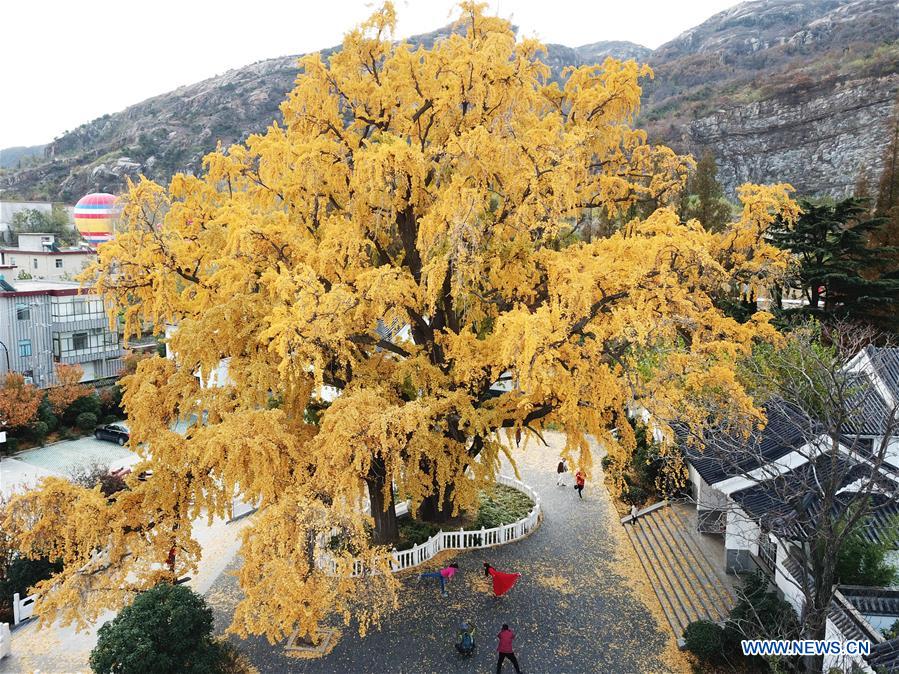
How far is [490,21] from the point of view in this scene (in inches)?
472

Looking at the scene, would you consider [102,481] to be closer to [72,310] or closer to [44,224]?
[72,310]

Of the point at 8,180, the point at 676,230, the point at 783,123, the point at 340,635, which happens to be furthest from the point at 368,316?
the point at 8,180

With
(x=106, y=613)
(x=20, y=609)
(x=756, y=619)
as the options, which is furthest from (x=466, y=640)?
(x=20, y=609)

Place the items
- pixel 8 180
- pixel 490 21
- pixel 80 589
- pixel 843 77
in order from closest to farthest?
pixel 80 589 < pixel 490 21 < pixel 843 77 < pixel 8 180

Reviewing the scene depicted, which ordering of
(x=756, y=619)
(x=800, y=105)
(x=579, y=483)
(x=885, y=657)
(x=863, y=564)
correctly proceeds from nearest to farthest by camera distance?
(x=885, y=657), (x=863, y=564), (x=756, y=619), (x=579, y=483), (x=800, y=105)

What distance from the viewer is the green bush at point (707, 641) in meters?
10.1

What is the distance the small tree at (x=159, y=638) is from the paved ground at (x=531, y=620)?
143cm

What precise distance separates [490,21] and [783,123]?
225 feet

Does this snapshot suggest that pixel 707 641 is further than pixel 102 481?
No

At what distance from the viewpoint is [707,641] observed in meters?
10.1

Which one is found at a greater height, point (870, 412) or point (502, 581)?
point (870, 412)

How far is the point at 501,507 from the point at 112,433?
1710 cm

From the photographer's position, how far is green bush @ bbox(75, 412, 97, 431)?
79.2 feet

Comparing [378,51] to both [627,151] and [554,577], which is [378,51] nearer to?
[627,151]
